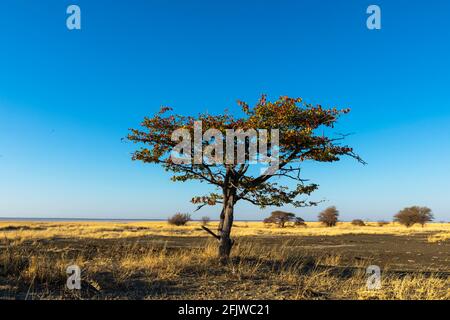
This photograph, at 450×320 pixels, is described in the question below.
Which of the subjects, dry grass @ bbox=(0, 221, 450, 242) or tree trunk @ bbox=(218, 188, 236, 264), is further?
dry grass @ bbox=(0, 221, 450, 242)

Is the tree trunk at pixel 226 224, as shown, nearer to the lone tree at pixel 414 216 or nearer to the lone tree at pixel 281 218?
the lone tree at pixel 281 218

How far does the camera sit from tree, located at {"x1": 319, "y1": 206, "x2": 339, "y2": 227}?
90688mm

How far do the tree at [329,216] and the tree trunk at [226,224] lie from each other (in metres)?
81.3

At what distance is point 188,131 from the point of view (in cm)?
1321

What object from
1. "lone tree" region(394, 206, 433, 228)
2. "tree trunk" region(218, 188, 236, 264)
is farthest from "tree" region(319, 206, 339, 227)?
"tree trunk" region(218, 188, 236, 264)

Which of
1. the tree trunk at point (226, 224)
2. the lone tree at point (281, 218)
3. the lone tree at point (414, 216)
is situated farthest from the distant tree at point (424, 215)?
the tree trunk at point (226, 224)

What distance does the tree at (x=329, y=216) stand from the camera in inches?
3570

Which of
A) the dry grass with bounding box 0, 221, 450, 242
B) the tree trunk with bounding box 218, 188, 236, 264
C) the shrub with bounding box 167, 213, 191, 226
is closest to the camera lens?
the tree trunk with bounding box 218, 188, 236, 264

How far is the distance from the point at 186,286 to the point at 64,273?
9.25 ft

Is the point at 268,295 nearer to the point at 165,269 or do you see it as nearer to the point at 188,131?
the point at 165,269

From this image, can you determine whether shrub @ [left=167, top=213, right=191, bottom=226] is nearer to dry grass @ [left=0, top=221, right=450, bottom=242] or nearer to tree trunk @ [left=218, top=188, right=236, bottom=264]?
dry grass @ [left=0, top=221, right=450, bottom=242]

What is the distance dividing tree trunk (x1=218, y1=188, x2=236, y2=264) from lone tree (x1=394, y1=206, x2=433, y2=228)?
78.9 meters

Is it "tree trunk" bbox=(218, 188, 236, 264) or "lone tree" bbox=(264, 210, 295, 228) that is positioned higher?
"tree trunk" bbox=(218, 188, 236, 264)

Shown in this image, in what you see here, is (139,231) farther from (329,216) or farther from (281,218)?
(329,216)
